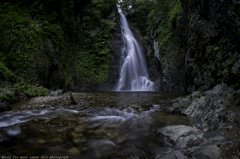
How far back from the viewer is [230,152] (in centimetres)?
184

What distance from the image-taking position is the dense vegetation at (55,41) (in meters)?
10.2

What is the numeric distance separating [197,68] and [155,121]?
6100 millimetres

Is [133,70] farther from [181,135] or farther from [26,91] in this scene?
[181,135]

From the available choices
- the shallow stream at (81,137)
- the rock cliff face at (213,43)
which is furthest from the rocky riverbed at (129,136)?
the rock cliff face at (213,43)

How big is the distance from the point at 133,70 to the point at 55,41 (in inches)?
394

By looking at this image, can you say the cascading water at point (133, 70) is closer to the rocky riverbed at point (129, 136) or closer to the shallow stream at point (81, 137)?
the rocky riverbed at point (129, 136)

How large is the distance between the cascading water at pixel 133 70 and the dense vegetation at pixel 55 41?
2374 millimetres

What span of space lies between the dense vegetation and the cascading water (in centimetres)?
237

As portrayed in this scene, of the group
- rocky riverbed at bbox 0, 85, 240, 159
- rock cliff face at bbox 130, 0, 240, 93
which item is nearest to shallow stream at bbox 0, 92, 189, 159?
rocky riverbed at bbox 0, 85, 240, 159

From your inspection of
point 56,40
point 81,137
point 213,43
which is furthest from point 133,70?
point 81,137

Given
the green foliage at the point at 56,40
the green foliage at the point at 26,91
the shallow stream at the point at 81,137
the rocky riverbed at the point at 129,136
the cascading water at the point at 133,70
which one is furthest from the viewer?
the cascading water at the point at 133,70

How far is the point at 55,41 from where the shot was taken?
1331 centimetres

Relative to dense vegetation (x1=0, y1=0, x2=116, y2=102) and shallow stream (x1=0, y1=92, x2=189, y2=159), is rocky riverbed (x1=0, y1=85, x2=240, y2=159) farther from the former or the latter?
dense vegetation (x1=0, y1=0, x2=116, y2=102)

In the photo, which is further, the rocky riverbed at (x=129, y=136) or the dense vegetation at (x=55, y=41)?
the dense vegetation at (x=55, y=41)
